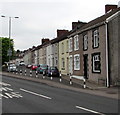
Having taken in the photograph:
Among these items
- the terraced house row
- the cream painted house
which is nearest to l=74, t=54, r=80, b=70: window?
the terraced house row

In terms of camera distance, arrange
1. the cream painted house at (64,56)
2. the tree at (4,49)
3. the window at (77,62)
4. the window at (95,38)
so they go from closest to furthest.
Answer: the window at (95,38), the window at (77,62), the cream painted house at (64,56), the tree at (4,49)

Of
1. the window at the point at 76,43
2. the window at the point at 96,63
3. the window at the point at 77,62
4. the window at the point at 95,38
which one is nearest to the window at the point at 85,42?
the window at the point at 77,62

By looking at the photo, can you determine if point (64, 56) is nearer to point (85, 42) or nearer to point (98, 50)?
point (85, 42)

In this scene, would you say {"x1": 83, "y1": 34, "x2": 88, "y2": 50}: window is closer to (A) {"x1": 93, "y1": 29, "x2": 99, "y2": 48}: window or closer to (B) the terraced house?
(B) the terraced house

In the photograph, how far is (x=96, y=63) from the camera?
26.0 meters

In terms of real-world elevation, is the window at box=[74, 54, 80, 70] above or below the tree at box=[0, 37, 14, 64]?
below

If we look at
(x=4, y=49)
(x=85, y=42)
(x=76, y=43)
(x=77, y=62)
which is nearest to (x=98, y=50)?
(x=85, y=42)

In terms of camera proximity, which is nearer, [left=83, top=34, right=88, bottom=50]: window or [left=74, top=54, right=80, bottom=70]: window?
[left=83, top=34, right=88, bottom=50]: window

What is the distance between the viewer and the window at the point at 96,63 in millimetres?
25278

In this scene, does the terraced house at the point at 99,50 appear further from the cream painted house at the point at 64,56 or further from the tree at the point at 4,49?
the tree at the point at 4,49

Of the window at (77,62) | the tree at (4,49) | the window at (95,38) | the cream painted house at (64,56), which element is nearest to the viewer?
the window at (95,38)

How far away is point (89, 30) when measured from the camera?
1101 inches

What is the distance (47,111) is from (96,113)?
6.70ft

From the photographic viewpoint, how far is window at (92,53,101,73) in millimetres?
25278
